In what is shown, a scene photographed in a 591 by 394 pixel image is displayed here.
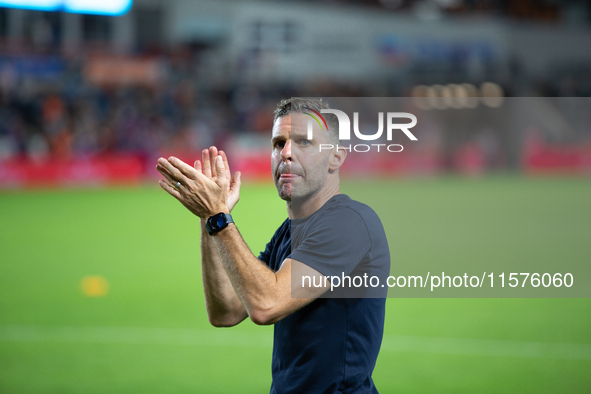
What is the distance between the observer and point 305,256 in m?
2.64

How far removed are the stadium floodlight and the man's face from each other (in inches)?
741

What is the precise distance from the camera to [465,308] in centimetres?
820

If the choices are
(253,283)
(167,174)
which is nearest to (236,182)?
(167,174)

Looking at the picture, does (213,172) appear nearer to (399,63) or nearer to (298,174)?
(298,174)

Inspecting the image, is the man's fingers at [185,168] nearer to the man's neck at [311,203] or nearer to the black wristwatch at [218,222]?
the black wristwatch at [218,222]

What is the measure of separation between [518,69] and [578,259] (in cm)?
3323

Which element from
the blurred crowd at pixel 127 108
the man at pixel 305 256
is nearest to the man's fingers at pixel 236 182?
the man at pixel 305 256

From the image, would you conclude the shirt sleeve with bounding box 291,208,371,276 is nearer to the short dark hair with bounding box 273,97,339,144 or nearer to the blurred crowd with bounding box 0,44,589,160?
the short dark hair with bounding box 273,97,339,144

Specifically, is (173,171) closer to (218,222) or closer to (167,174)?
(167,174)

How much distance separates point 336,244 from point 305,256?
0.48 feet

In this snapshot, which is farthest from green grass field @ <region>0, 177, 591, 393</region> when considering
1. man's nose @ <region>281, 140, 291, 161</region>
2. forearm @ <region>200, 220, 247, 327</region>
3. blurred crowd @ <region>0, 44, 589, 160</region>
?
blurred crowd @ <region>0, 44, 589, 160</region>

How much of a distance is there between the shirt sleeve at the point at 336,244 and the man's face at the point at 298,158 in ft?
0.76

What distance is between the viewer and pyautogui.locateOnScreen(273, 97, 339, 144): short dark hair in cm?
287

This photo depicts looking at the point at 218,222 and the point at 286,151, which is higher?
the point at 286,151
